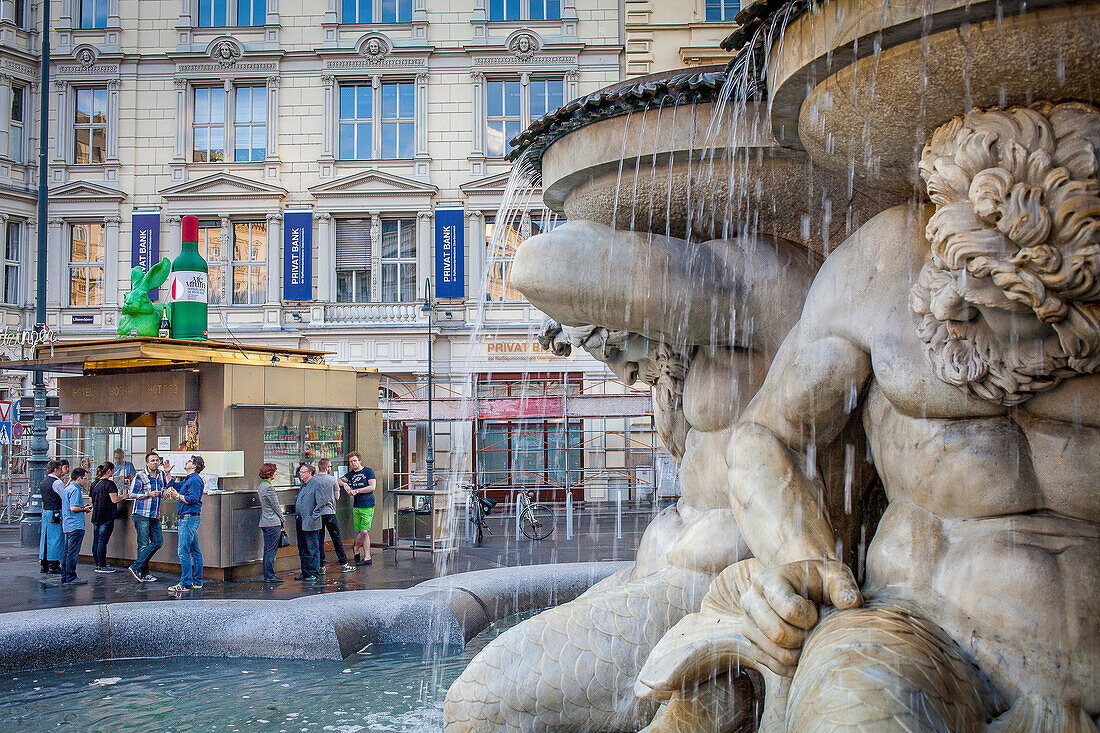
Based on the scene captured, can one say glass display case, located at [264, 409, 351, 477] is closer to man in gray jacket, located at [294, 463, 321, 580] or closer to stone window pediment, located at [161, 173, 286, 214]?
man in gray jacket, located at [294, 463, 321, 580]

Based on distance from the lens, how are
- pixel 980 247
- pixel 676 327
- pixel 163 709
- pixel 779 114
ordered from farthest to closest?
1. pixel 163 709
2. pixel 676 327
3. pixel 779 114
4. pixel 980 247

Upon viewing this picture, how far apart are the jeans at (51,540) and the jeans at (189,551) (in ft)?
6.29

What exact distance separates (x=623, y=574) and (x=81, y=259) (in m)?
26.2

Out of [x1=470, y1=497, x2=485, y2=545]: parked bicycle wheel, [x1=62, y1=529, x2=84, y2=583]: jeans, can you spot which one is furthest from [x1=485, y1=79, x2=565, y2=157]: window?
[x1=62, y1=529, x2=84, y2=583]: jeans

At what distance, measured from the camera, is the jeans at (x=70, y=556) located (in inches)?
431

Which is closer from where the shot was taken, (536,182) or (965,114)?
(965,114)

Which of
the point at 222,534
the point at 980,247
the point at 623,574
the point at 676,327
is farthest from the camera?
the point at 222,534

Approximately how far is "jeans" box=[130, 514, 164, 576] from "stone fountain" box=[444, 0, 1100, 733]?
8.86m

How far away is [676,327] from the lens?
3117mm

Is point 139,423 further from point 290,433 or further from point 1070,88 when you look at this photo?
point 1070,88

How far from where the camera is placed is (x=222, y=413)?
39.2ft

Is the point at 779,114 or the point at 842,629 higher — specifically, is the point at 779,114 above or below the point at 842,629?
above

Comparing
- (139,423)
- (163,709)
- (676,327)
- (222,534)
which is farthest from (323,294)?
(676,327)

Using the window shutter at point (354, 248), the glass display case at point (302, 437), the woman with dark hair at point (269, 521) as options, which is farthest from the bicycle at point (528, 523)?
the window shutter at point (354, 248)
